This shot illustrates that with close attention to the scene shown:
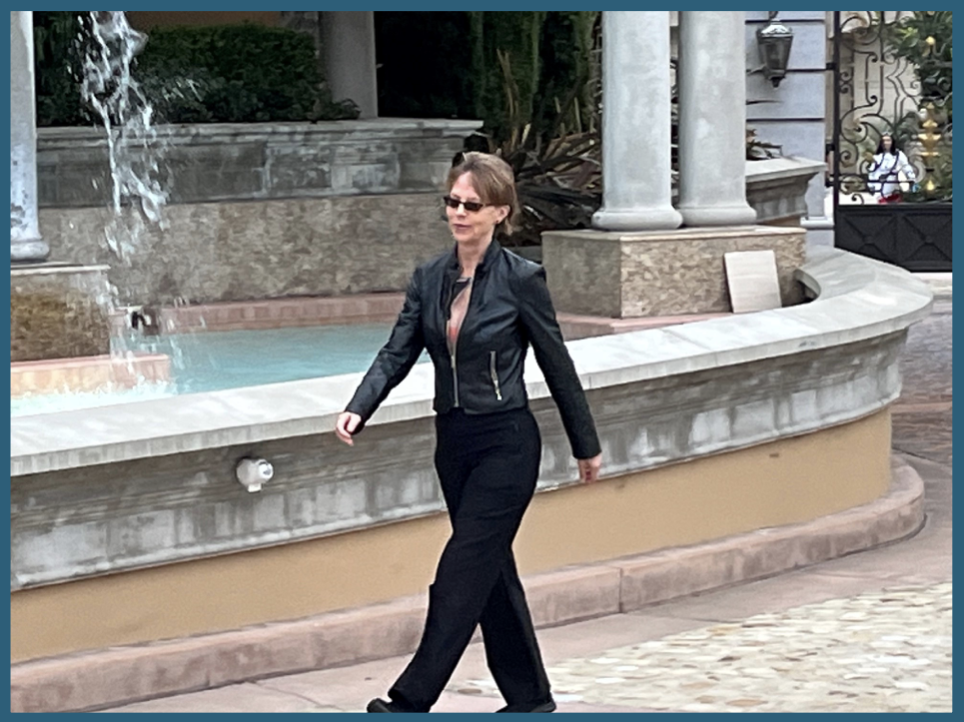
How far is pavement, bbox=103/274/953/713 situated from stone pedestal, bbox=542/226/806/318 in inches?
91.6

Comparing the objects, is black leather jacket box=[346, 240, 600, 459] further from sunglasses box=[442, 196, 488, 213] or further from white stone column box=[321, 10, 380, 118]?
white stone column box=[321, 10, 380, 118]

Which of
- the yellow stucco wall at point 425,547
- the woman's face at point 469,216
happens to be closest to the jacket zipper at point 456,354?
the woman's face at point 469,216

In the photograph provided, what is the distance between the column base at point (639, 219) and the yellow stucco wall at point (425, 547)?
193 cm

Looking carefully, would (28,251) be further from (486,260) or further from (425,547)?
(486,260)

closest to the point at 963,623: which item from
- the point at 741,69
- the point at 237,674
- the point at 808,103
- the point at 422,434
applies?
the point at 422,434

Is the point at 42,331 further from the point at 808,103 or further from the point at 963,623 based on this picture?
the point at 808,103

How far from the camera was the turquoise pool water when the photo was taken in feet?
27.7

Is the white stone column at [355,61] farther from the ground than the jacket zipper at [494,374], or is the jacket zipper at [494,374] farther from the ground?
the white stone column at [355,61]

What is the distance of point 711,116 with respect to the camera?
410 inches

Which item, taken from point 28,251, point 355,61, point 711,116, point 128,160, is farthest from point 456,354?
point 355,61

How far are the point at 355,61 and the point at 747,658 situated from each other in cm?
832

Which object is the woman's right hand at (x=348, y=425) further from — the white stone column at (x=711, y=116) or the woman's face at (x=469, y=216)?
the white stone column at (x=711, y=116)

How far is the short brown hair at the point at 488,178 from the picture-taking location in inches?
203

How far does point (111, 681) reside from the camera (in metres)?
5.53
